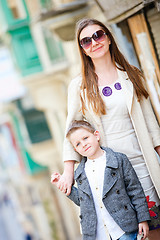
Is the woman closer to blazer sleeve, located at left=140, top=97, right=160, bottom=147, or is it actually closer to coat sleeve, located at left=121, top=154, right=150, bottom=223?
blazer sleeve, located at left=140, top=97, right=160, bottom=147

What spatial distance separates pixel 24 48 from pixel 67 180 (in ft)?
36.8

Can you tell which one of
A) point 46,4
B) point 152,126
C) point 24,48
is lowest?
point 152,126

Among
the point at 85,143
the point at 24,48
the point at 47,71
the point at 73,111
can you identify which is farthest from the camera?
the point at 24,48

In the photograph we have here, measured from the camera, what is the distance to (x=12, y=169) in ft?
93.9

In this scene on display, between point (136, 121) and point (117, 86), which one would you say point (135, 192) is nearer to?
point (136, 121)

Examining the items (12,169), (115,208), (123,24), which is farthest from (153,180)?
(12,169)

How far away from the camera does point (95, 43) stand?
10.6 ft

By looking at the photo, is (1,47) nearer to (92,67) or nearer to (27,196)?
(27,196)

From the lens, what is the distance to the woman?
3225 millimetres

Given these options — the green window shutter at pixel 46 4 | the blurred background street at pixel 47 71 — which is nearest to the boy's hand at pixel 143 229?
the blurred background street at pixel 47 71

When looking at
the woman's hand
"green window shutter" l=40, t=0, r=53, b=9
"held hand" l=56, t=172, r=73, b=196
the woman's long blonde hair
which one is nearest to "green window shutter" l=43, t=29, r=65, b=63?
"green window shutter" l=40, t=0, r=53, b=9

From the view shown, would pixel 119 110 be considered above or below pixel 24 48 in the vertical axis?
below

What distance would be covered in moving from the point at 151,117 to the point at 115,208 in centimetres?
76

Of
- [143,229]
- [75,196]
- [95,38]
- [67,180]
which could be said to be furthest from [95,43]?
[143,229]
